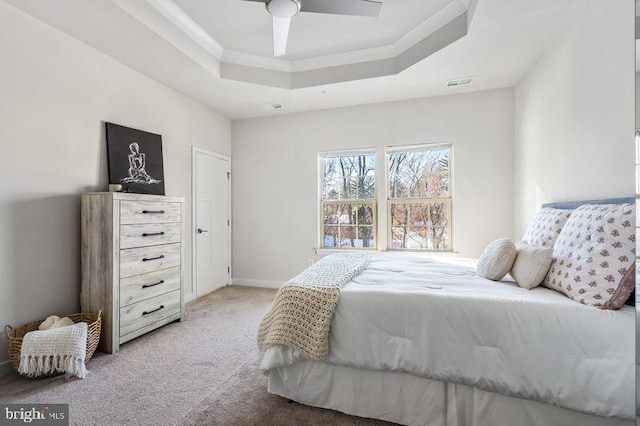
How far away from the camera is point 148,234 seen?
8.75ft

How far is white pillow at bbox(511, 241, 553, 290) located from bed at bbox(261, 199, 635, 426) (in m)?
0.06

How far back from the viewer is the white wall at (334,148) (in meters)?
3.52

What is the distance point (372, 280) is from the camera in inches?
75.3

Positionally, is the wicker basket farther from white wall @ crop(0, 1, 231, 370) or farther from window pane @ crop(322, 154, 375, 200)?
window pane @ crop(322, 154, 375, 200)

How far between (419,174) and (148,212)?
3118 mm

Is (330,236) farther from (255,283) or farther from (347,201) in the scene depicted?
(255,283)

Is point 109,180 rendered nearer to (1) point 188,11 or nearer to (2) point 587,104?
(1) point 188,11

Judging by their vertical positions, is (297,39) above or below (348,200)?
above

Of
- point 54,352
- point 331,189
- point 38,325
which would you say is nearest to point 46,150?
point 38,325

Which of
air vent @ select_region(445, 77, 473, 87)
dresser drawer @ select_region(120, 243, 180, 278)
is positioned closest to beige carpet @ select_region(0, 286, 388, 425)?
dresser drawer @ select_region(120, 243, 180, 278)

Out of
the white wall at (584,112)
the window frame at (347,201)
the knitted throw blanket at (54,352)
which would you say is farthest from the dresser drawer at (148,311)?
the white wall at (584,112)

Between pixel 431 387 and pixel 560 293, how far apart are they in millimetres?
841

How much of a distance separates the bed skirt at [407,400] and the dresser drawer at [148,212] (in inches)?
68.4

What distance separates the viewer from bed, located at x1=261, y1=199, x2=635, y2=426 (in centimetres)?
126
